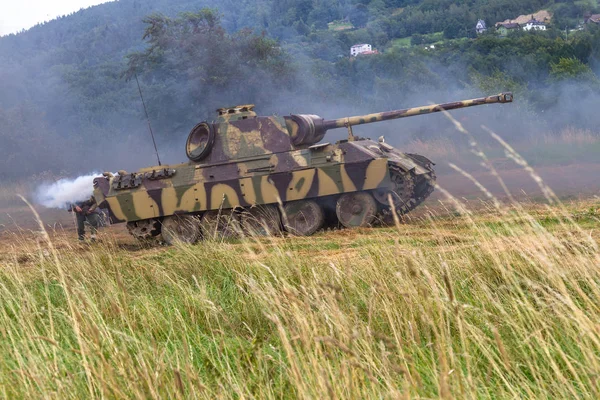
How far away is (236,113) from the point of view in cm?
1795

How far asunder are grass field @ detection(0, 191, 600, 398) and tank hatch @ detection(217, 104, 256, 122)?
25.4 ft

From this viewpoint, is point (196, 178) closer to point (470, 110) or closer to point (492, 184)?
point (492, 184)

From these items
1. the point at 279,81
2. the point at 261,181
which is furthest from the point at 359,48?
the point at 261,181

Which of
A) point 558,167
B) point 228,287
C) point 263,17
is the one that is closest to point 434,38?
point 263,17

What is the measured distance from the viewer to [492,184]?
25.2 meters

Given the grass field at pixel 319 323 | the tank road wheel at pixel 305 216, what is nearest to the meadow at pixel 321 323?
the grass field at pixel 319 323

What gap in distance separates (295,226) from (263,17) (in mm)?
61786

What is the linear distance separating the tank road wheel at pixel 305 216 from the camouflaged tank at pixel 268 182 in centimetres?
2

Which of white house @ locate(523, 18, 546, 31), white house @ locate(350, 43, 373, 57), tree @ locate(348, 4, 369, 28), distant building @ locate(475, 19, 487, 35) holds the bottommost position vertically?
white house @ locate(523, 18, 546, 31)

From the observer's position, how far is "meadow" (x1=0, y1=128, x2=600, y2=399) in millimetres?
4273

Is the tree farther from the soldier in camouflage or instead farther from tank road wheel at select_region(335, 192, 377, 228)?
tank road wheel at select_region(335, 192, 377, 228)

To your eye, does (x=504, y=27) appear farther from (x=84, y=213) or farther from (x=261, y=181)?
(x=261, y=181)

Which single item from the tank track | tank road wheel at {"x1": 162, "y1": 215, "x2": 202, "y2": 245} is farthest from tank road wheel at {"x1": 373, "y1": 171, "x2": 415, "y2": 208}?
tank road wheel at {"x1": 162, "y1": 215, "x2": 202, "y2": 245}

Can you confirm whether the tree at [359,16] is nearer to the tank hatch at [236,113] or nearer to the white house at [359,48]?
the white house at [359,48]
